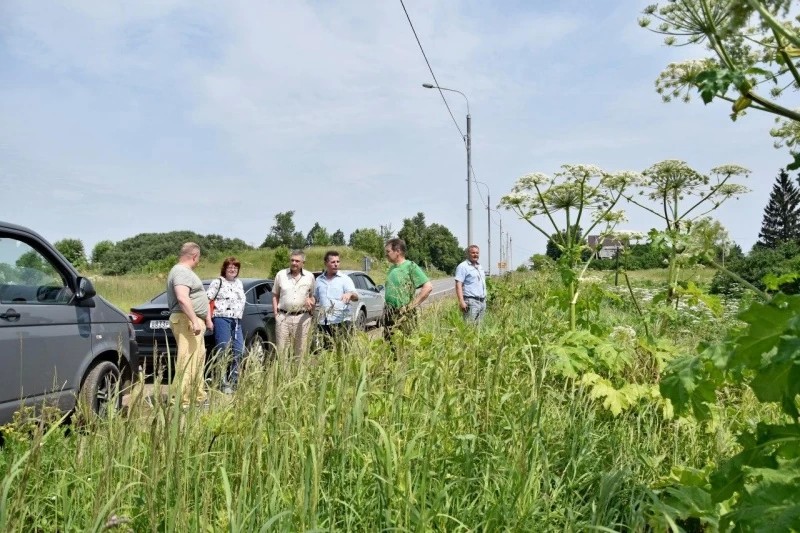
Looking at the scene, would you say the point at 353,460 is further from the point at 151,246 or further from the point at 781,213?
the point at 151,246

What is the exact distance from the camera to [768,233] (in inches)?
2781

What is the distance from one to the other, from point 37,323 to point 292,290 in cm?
323

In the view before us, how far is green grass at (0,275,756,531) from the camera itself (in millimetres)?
2211

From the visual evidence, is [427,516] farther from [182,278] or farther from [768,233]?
[768,233]

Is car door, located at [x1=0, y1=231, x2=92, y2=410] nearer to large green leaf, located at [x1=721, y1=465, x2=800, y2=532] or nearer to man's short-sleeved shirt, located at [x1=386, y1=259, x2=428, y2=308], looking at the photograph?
man's short-sleeved shirt, located at [x1=386, y1=259, x2=428, y2=308]

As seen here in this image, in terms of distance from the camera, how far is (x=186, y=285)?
23.7 ft

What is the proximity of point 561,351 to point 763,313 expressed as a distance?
2.47 meters

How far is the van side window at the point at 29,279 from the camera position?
5.36 meters

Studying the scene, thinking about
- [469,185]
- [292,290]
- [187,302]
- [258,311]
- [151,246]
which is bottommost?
[258,311]

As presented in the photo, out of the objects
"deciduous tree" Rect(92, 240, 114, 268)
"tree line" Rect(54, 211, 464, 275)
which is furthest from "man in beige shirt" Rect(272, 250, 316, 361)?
"deciduous tree" Rect(92, 240, 114, 268)

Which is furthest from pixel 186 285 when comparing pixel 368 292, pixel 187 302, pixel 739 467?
pixel 368 292

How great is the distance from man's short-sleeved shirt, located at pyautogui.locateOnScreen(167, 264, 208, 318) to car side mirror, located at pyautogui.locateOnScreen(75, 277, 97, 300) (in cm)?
117

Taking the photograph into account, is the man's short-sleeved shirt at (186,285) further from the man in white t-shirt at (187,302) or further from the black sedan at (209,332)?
the black sedan at (209,332)

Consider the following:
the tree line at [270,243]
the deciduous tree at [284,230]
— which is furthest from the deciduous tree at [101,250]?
the deciduous tree at [284,230]
